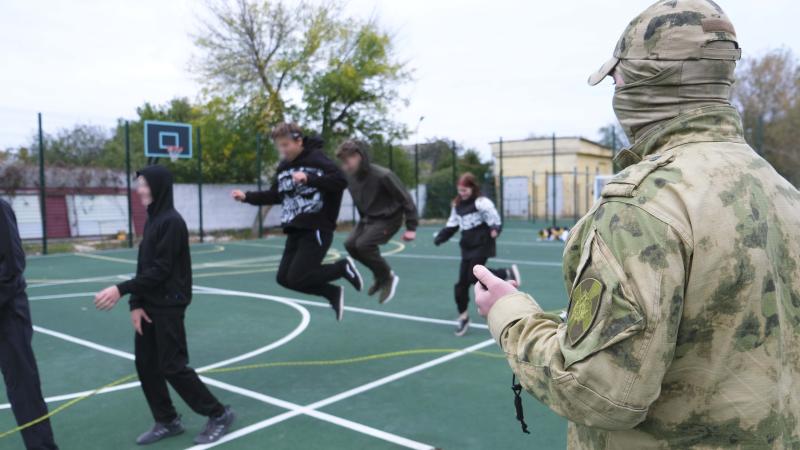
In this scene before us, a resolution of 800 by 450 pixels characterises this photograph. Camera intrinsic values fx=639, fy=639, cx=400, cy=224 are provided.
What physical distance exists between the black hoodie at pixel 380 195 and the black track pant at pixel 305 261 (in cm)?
111

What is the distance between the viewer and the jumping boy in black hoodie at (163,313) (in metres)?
4.12

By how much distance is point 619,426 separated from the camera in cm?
134

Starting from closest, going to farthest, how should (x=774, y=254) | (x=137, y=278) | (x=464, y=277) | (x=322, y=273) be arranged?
(x=774, y=254), (x=137, y=278), (x=322, y=273), (x=464, y=277)

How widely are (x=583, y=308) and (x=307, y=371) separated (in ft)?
15.7

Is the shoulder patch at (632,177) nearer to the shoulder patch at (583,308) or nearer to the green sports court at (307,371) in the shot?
the shoulder patch at (583,308)

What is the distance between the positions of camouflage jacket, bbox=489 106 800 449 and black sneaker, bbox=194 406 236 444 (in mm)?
3256

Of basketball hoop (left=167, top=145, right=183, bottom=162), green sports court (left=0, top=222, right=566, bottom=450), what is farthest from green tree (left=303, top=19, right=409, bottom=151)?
green sports court (left=0, top=222, right=566, bottom=450)

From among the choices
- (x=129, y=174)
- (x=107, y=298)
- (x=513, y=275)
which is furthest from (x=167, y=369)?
(x=129, y=174)

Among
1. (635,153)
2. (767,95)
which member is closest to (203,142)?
(635,153)

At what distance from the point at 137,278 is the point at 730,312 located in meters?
3.67

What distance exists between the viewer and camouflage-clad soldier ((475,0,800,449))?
1.28 m

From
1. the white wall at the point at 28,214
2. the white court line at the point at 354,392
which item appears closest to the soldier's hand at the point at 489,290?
the white court line at the point at 354,392

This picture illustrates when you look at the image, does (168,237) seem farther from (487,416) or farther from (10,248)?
(487,416)

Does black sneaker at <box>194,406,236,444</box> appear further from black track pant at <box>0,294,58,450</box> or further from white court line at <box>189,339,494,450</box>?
black track pant at <box>0,294,58,450</box>
